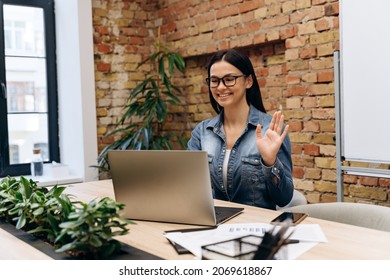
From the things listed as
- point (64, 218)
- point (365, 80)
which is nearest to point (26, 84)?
point (365, 80)

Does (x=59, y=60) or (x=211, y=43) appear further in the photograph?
(x=59, y=60)

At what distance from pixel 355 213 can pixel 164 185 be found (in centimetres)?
81

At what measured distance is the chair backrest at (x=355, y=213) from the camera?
1.82 metres

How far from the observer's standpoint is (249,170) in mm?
2242

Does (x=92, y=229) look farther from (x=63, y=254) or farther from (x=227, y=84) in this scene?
(x=227, y=84)

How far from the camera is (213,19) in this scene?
3.92 metres

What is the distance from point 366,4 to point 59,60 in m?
2.70

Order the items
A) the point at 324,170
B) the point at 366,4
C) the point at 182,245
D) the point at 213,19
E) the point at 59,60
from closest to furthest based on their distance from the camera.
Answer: the point at 182,245, the point at 366,4, the point at 324,170, the point at 213,19, the point at 59,60

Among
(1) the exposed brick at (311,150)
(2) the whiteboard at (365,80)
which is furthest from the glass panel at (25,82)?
(2) the whiteboard at (365,80)

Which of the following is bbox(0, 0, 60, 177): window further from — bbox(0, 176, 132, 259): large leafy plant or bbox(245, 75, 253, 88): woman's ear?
bbox(245, 75, 253, 88): woman's ear

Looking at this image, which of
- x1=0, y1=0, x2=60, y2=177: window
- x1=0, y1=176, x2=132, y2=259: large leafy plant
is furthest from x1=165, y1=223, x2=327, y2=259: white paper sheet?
x1=0, y1=0, x2=60, y2=177: window

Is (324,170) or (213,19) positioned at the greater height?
(213,19)
